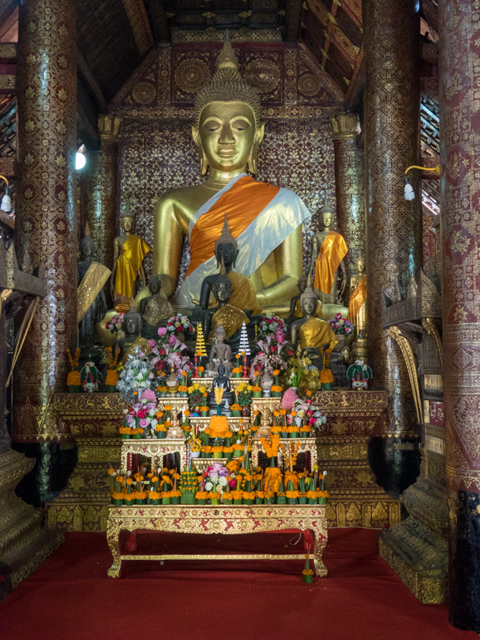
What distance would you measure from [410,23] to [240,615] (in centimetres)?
537

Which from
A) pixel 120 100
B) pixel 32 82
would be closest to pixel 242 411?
pixel 32 82

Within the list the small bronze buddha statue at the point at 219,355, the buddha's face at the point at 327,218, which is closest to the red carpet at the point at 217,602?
the small bronze buddha statue at the point at 219,355

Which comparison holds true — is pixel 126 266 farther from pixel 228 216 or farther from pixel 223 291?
pixel 223 291

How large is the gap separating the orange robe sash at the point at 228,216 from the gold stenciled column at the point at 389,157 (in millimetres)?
2346

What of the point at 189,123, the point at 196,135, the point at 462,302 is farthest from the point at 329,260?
the point at 462,302

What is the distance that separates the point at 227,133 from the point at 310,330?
378 cm

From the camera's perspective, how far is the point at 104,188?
9750 millimetres

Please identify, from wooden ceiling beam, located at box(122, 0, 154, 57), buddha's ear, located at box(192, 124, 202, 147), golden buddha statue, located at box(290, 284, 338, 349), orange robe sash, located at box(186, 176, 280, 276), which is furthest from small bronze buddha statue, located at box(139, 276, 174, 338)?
wooden ceiling beam, located at box(122, 0, 154, 57)

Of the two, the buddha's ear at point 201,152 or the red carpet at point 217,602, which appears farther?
the buddha's ear at point 201,152

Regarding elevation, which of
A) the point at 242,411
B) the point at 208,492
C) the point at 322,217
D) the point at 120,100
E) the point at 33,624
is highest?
the point at 120,100

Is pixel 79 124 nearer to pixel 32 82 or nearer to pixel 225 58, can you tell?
pixel 225 58

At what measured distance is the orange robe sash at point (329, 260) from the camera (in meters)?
8.91

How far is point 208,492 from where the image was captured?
443cm

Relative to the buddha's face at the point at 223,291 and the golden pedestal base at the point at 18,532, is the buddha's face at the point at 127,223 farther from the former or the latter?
the golden pedestal base at the point at 18,532
